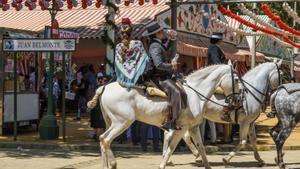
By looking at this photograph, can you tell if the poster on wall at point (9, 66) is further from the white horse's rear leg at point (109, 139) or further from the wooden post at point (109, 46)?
the white horse's rear leg at point (109, 139)

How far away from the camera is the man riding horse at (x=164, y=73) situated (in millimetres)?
10820

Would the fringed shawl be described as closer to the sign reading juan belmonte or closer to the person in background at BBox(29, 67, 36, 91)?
the sign reading juan belmonte

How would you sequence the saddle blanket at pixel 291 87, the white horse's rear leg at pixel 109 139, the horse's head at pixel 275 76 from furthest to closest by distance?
1. the horse's head at pixel 275 76
2. the saddle blanket at pixel 291 87
3. the white horse's rear leg at pixel 109 139

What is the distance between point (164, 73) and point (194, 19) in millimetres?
15647

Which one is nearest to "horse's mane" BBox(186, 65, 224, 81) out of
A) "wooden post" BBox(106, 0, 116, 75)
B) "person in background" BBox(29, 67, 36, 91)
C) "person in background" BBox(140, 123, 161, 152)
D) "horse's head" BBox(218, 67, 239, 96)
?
"horse's head" BBox(218, 67, 239, 96)

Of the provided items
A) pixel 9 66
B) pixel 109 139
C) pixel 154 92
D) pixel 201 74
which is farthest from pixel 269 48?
pixel 109 139

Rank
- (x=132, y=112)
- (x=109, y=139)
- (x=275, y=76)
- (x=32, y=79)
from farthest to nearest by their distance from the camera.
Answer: (x=32, y=79) < (x=275, y=76) < (x=132, y=112) < (x=109, y=139)

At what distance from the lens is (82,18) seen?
88.4 ft

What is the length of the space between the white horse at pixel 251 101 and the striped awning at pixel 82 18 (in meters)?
11.3

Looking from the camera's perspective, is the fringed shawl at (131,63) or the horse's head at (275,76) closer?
the fringed shawl at (131,63)

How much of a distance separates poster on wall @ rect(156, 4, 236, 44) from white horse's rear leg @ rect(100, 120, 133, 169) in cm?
1267

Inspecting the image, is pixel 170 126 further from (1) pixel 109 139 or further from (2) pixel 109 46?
(2) pixel 109 46

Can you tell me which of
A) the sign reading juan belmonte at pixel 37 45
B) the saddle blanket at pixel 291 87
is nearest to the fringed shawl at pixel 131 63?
the saddle blanket at pixel 291 87

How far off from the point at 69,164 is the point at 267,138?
24.9 feet
